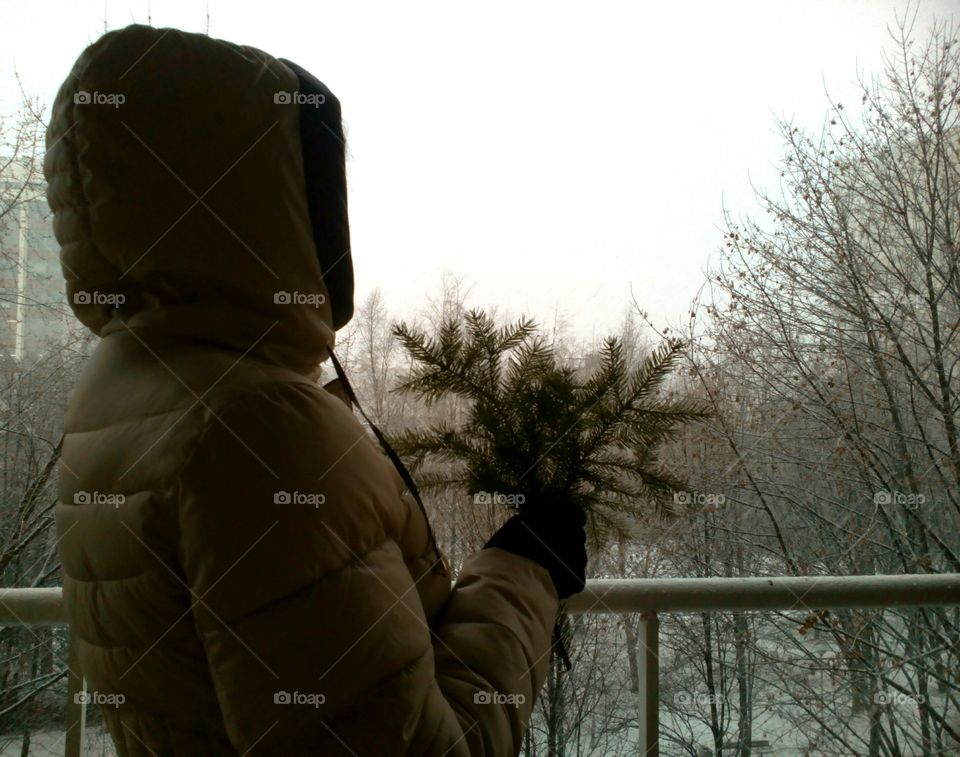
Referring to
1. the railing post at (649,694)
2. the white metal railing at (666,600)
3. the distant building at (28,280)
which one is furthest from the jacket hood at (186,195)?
the distant building at (28,280)

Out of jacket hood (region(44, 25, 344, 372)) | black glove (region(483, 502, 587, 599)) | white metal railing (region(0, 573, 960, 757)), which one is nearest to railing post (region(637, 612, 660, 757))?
white metal railing (region(0, 573, 960, 757))

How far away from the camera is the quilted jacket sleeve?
0.55 metres

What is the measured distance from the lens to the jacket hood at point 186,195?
63cm

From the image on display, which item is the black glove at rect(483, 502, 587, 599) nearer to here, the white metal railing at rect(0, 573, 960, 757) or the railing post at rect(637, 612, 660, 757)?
the white metal railing at rect(0, 573, 960, 757)

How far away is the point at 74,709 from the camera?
4.06ft

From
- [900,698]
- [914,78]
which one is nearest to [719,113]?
[914,78]

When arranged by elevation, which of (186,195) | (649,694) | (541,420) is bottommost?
(649,694)

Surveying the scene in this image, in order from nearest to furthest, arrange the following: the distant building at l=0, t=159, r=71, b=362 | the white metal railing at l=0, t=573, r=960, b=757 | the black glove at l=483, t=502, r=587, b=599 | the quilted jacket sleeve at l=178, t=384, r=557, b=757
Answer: the quilted jacket sleeve at l=178, t=384, r=557, b=757
the black glove at l=483, t=502, r=587, b=599
the white metal railing at l=0, t=573, r=960, b=757
the distant building at l=0, t=159, r=71, b=362

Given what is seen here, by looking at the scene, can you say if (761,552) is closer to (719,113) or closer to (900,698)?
(900,698)

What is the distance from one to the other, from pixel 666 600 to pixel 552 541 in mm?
501

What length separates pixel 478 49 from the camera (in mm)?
1686

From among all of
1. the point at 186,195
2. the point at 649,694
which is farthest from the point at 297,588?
the point at 649,694

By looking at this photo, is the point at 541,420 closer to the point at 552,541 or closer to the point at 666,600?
the point at 552,541

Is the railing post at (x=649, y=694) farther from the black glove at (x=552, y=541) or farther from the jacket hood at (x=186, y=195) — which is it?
the jacket hood at (x=186, y=195)
